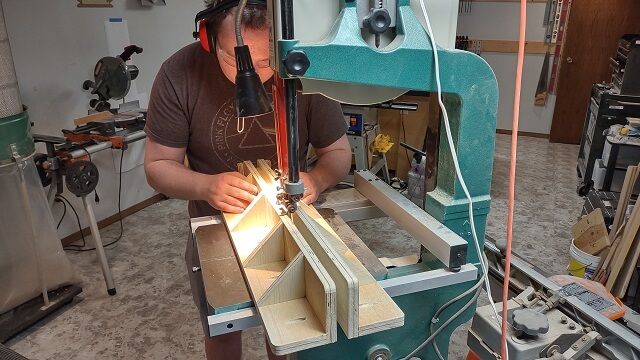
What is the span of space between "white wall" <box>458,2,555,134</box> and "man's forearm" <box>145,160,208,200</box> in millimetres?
4691

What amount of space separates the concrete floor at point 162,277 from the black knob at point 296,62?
169 cm

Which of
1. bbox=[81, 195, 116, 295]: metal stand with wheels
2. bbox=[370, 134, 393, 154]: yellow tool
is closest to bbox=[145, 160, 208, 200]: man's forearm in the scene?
bbox=[81, 195, 116, 295]: metal stand with wheels

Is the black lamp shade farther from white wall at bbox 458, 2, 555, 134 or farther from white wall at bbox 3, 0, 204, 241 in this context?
white wall at bbox 458, 2, 555, 134

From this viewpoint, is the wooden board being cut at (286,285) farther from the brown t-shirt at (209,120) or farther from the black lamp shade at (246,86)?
the brown t-shirt at (209,120)

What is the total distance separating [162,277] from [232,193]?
5.92ft

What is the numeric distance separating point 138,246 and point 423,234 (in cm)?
253

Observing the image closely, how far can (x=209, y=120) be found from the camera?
133 centimetres

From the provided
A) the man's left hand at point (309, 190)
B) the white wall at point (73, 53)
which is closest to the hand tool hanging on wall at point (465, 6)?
the white wall at point (73, 53)

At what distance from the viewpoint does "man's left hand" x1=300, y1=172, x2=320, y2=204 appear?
→ 111 cm

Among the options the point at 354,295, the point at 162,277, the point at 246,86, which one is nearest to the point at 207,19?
the point at 246,86

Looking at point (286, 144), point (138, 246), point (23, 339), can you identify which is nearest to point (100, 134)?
point (138, 246)

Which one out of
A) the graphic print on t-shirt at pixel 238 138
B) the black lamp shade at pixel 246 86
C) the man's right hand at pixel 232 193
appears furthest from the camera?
the graphic print on t-shirt at pixel 238 138

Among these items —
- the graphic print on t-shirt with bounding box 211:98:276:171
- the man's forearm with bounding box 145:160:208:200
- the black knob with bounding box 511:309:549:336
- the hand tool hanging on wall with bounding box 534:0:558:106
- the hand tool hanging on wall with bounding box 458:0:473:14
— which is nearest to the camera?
the black knob with bounding box 511:309:549:336

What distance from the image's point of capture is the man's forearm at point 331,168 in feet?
4.32
